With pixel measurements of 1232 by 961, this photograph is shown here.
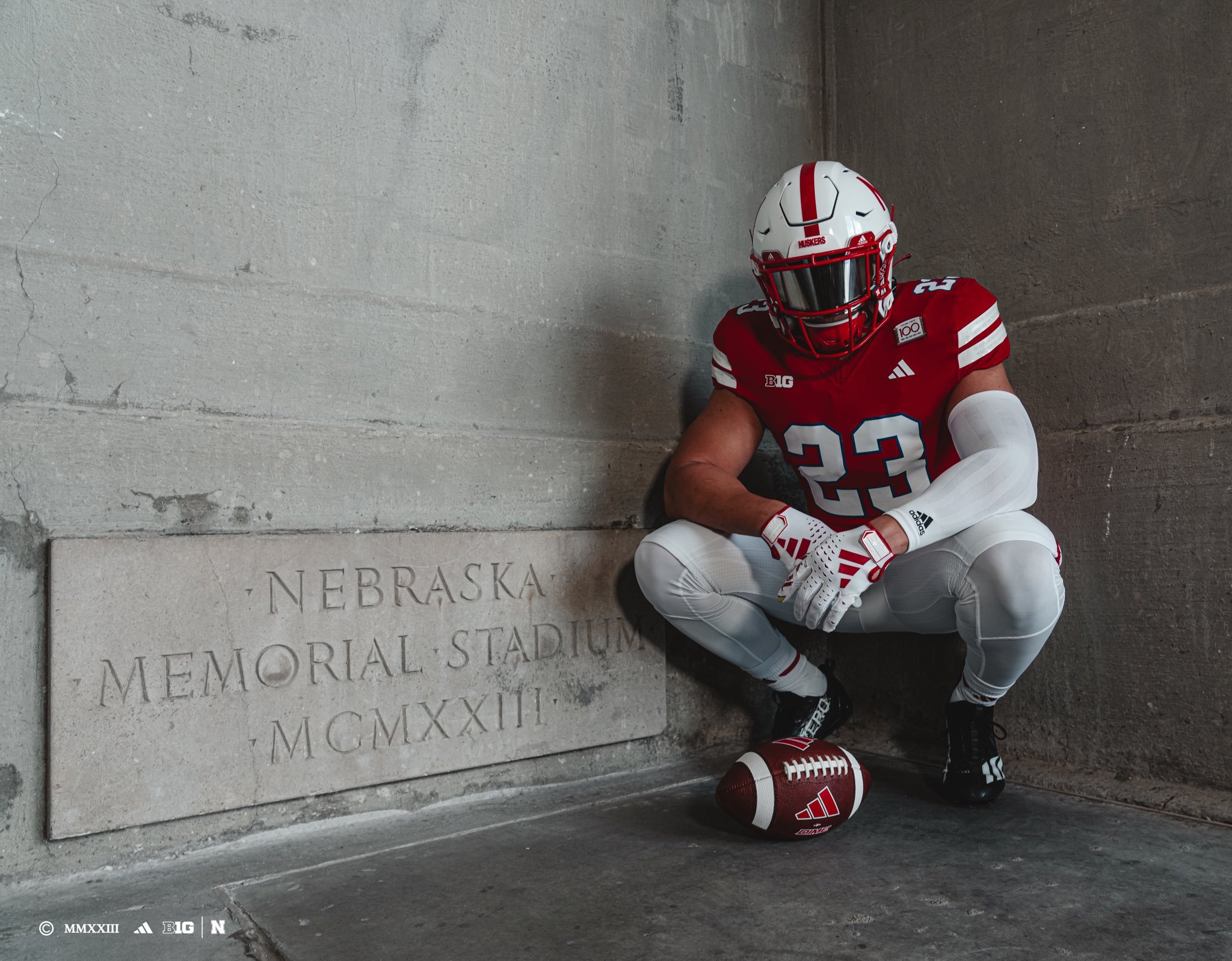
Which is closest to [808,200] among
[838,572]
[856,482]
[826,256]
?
[826,256]

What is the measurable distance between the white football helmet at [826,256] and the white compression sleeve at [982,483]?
1.17 feet

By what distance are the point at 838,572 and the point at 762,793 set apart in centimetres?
47

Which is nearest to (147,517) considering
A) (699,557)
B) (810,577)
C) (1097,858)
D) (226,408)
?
(226,408)

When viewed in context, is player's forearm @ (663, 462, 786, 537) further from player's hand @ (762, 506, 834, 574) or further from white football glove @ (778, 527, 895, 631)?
white football glove @ (778, 527, 895, 631)

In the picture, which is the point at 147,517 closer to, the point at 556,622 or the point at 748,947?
the point at 556,622

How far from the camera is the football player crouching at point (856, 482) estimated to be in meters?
2.05

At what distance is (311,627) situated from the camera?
6.88ft

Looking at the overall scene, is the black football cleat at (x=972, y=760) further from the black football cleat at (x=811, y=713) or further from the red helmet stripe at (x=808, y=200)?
the red helmet stripe at (x=808, y=200)

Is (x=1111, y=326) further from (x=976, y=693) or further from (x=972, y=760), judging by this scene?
(x=972, y=760)

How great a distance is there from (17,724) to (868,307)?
6.49 feet

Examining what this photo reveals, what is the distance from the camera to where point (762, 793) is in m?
1.88
